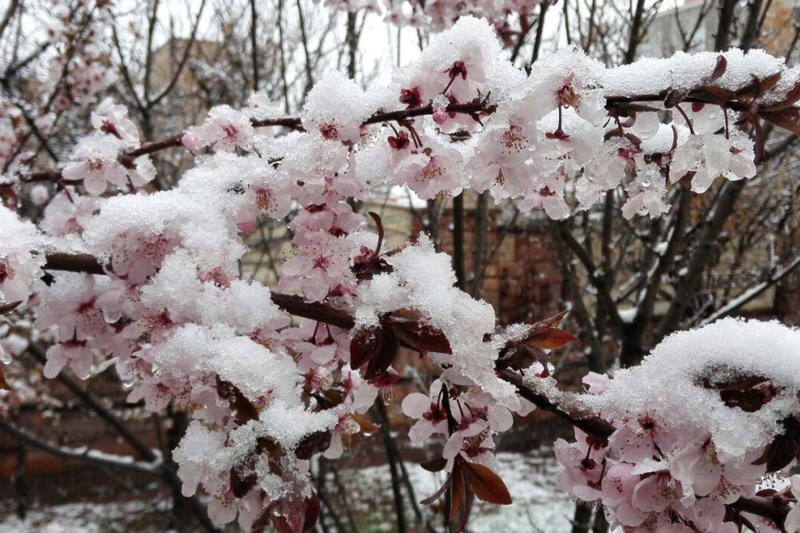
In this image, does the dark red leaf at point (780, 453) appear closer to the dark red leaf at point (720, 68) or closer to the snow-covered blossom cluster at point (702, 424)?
the snow-covered blossom cluster at point (702, 424)

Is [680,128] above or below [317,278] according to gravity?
above

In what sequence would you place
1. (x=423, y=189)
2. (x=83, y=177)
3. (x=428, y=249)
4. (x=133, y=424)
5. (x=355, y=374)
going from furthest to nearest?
(x=133, y=424), (x=83, y=177), (x=355, y=374), (x=423, y=189), (x=428, y=249)

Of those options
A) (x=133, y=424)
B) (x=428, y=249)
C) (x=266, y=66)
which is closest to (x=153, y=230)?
(x=428, y=249)

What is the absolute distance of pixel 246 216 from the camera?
1.12 m

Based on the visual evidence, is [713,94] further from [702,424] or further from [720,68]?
[702,424]

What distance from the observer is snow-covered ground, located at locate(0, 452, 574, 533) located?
5473mm

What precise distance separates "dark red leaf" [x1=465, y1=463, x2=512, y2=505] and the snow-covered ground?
177 inches

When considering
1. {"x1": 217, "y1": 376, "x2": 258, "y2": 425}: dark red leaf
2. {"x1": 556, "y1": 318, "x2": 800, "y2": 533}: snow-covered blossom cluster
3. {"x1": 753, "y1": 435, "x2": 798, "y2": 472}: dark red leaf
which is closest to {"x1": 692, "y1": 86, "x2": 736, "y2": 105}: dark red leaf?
{"x1": 556, "y1": 318, "x2": 800, "y2": 533}: snow-covered blossom cluster

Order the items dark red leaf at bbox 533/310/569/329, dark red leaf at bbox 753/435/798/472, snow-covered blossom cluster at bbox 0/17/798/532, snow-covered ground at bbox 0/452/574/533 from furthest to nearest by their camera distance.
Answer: snow-covered ground at bbox 0/452/574/533 → dark red leaf at bbox 533/310/569/329 → snow-covered blossom cluster at bbox 0/17/798/532 → dark red leaf at bbox 753/435/798/472

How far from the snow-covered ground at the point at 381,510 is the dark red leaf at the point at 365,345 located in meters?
4.60

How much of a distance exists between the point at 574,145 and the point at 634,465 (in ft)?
1.56

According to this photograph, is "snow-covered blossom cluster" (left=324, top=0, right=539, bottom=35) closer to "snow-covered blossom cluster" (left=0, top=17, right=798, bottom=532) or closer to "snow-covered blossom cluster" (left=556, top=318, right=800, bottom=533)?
"snow-covered blossom cluster" (left=0, top=17, right=798, bottom=532)

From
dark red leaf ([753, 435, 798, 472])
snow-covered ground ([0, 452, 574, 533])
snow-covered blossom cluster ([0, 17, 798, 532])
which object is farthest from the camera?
snow-covered ground ([0, 452, 574, 533])

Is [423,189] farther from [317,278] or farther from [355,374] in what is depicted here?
[355,374]
